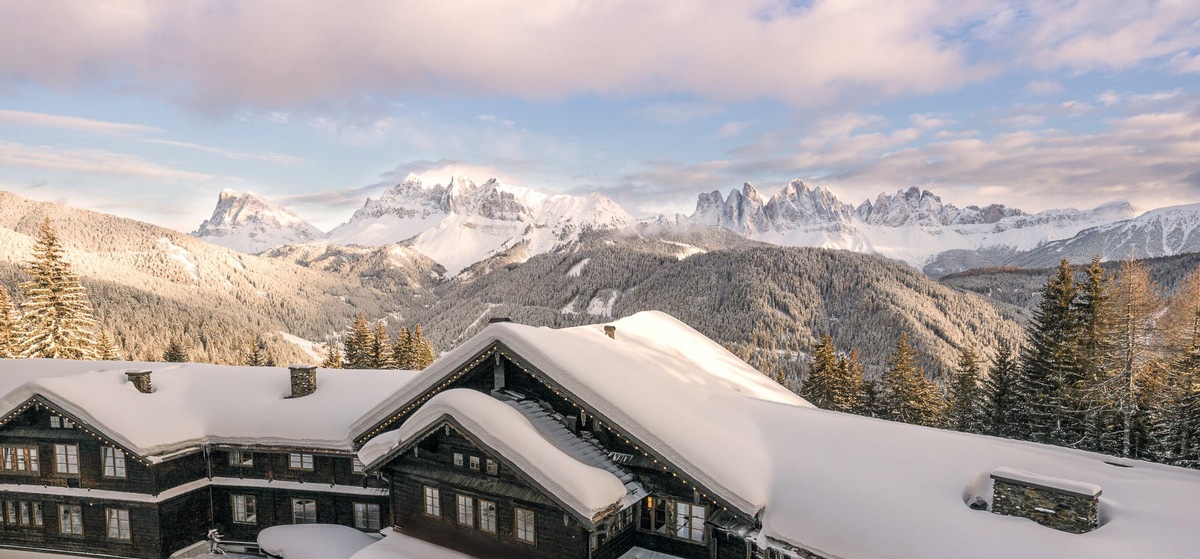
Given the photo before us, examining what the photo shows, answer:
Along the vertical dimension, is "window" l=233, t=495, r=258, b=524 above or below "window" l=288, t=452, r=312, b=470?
below

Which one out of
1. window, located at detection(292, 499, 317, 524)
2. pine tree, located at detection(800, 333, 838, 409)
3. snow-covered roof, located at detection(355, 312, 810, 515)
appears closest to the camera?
snow-covered roof, located at detection(355, 312, 810, 515)

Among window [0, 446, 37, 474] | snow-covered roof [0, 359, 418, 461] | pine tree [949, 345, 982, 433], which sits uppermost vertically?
snow-covered roof [0, 359, 418, 461]

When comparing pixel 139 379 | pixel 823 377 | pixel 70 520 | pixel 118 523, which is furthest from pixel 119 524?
pixel 823 377

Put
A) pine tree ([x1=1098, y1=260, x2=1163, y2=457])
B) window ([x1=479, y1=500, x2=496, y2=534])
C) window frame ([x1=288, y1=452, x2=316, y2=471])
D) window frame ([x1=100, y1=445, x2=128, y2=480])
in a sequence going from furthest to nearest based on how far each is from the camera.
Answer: pine tree ([x1=1098, y1=260, x2=1163, y2=457]) < window frame ([x1=288, y1=452, x2=316, y2=471]) < window frame ([x1=100, y1=445, x2=128, y2=480]) < window ([x1=479, y1=500, x2=496, y2=534])

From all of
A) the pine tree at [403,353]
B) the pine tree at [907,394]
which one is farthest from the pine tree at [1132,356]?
the pine tree at [403,353]

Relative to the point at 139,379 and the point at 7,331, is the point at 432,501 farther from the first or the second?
the point at 7,331

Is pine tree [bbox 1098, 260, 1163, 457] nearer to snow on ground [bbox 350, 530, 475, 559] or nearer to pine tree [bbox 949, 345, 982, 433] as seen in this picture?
pine tree [bbox 949, 345, 982, 433]

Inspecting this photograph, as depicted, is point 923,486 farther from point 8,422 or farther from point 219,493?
point 8,422

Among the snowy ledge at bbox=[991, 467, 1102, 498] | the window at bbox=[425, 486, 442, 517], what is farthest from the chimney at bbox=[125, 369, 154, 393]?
the snowy ledge at bbox=[991, 467, 1102, 498]

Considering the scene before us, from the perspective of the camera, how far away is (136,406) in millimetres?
23203

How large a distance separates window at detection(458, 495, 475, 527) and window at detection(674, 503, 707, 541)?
6089 mm

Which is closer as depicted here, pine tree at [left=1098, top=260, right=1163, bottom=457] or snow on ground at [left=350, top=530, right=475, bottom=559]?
snow on ground at [left=350, top=530, right=475, bottom=559]

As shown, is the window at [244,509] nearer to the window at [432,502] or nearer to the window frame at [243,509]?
the window frame at [243,509]

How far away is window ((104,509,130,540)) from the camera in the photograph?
2302 centimetres
